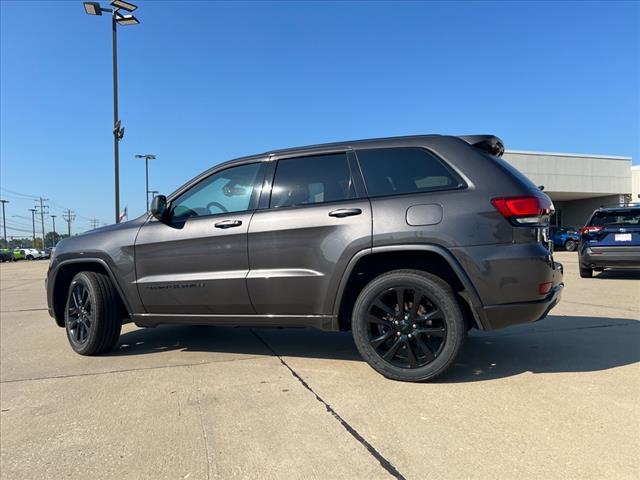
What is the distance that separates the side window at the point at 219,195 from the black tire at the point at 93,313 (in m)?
1.08

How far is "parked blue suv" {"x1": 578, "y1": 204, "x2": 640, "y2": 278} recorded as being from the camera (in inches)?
370

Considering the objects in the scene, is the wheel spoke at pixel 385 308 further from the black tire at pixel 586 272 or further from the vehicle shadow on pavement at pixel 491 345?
the black tire at pixel 586 272

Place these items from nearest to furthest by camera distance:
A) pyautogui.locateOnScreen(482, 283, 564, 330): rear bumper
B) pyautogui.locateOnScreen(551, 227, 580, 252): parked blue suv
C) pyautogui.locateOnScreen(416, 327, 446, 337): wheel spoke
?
pyautogui.locateOnScreen(482, 283, 564, 330): rear bumper, pyautogui.locateOnScreen(416, 327, 446, 337): wheel spoke, pyautogui.locateOnScreen(551, 227, 580, 252): parked blue suv

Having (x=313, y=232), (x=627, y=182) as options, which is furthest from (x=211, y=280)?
(x=627, y=182)

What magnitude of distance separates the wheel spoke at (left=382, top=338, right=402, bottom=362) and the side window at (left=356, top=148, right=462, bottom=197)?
3.76 feet

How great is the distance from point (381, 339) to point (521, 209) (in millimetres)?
1397

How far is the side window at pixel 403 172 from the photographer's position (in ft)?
11.6

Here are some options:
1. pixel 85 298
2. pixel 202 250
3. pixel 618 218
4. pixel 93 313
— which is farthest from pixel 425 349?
pixel 618 218

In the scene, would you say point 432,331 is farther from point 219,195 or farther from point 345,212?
point 219,195

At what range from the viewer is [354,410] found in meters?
3.02

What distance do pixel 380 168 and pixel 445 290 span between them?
1.10 metres

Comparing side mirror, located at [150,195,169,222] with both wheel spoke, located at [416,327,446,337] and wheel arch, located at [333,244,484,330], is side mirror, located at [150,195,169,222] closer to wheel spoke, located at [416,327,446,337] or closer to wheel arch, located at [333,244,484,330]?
wheel arch, located at [333,244,484,330]

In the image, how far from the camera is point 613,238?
9641 millimetres

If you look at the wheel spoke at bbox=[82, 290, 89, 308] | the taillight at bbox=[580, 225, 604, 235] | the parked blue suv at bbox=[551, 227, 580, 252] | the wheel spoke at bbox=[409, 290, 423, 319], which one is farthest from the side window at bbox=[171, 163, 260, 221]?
the parked blue suv at bbox=[551, 227, 580, 252]
